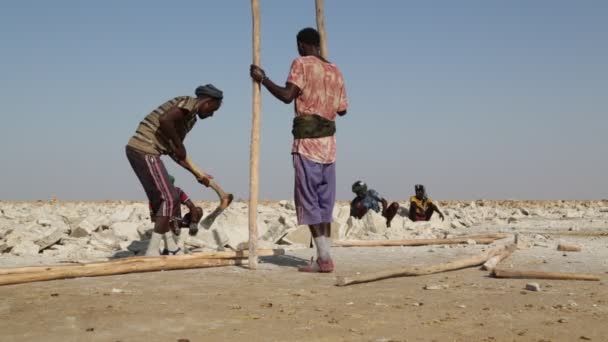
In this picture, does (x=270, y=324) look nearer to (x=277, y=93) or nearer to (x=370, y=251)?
(x=277, y=93)

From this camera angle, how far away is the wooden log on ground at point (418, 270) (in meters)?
5.25

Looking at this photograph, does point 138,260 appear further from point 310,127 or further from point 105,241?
point 105,241

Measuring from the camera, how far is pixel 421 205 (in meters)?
14.1

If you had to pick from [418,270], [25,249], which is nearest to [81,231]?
[25,249]

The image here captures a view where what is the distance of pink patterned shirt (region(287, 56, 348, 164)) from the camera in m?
5.98

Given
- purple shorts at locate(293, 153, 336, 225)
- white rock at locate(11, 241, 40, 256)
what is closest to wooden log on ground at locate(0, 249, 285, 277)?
purple shorts at locate(293, 153, 336, 225)

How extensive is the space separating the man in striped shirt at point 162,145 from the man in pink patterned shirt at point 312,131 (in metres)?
0.79

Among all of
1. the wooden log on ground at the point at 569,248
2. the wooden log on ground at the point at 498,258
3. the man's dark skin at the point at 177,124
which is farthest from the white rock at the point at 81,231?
the wooden log on ground at the point at 569,248

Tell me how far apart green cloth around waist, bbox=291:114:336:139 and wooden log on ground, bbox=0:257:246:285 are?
1.51 m

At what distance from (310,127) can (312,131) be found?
0.14 feet

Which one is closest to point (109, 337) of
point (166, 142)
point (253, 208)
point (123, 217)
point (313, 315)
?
point (313, 315)

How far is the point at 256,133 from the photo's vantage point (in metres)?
6.18

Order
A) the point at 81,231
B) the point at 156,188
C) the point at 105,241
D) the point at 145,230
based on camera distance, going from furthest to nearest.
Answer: the point at 81,231, the point at 145,230, the point at 105,241, the point at 156,188

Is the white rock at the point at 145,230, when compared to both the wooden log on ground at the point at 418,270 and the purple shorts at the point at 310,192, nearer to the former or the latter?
the purple shorts at the point at 310,192
